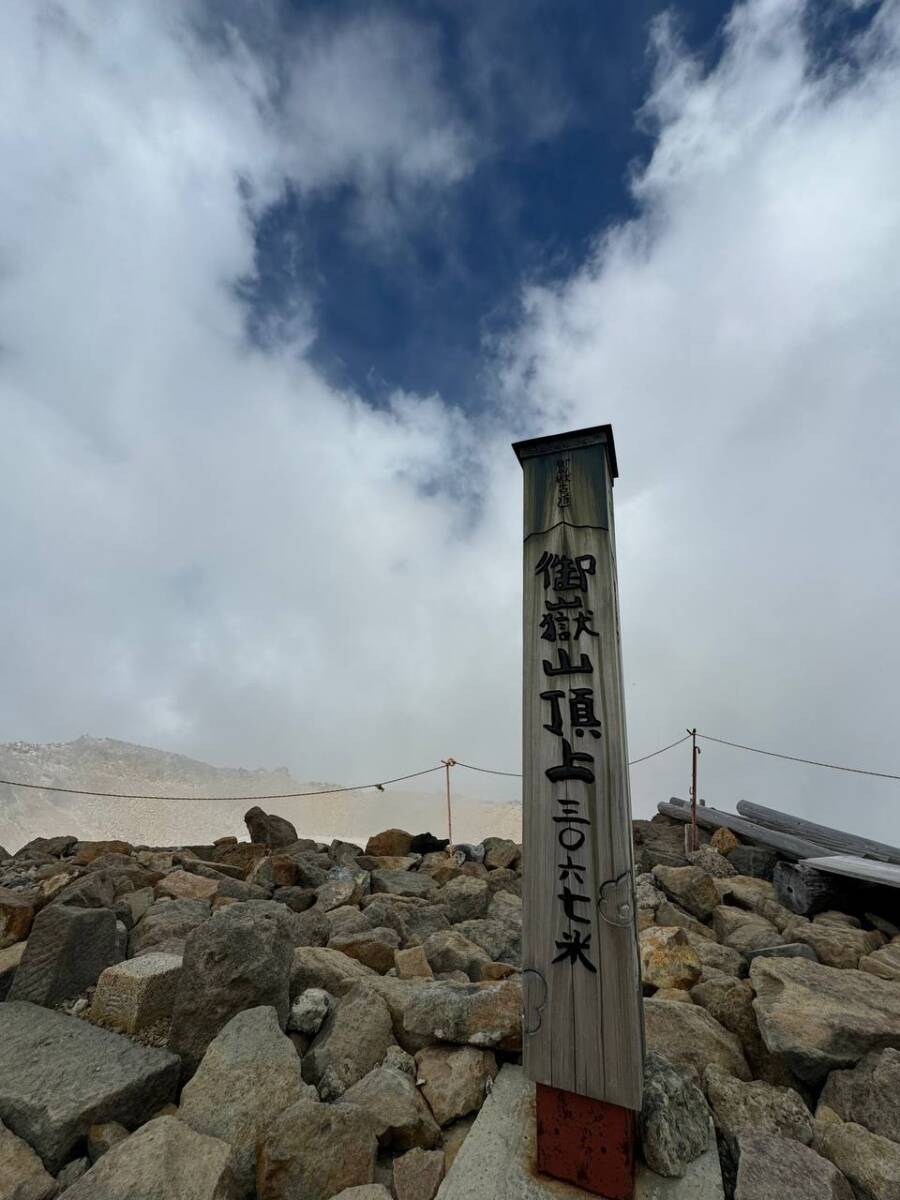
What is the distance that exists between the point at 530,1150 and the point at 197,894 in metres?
5.68

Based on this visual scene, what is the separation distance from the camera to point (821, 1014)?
3.62 metres

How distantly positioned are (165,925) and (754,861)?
26.3 ft

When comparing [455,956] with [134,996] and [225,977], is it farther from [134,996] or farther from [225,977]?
[134,996]

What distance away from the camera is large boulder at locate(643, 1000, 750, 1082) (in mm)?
3559

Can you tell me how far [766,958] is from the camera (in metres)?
4.60

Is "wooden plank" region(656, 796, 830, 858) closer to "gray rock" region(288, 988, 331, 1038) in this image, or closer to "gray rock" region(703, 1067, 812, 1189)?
"gray rock" region(703, 1067, 812, 1189)

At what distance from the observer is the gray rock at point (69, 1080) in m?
2.95

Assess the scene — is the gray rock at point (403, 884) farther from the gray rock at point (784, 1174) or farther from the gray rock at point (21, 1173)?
the gray rock at point (784, 1174)

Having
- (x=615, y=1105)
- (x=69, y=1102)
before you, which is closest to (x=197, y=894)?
(x=69, y=1102)

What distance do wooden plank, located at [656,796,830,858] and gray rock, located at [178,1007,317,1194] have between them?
8.01 meters

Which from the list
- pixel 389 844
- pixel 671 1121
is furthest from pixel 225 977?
pixel 389 844

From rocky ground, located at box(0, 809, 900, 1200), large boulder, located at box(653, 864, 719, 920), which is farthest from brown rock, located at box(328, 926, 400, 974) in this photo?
large boulder, located at box(653, 864, 719, 920)

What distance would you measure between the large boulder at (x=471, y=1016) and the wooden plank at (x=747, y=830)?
6.74 metres

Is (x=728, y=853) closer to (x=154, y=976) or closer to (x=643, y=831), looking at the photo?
(x=643, y=831)
